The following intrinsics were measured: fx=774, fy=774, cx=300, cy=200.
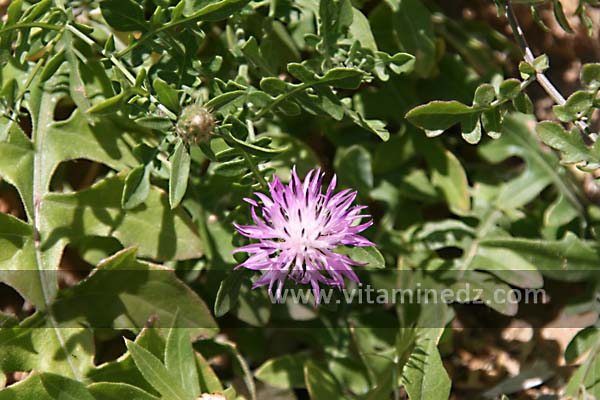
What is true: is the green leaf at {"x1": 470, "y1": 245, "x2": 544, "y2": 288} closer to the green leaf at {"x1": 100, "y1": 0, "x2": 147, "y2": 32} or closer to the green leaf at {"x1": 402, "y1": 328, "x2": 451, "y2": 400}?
the green leaf at {"x1": 402, "y1": 328, "x2": 451, "y2": 400}

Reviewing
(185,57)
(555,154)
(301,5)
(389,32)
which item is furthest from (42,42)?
(555,154)

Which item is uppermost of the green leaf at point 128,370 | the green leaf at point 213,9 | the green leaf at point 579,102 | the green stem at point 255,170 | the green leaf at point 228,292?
the green leaf at point 213,9

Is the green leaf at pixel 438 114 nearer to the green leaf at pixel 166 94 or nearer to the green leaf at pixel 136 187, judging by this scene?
the green leaf at pixel 166 94

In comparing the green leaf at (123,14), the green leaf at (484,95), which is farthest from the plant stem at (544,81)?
the green leaf at (123,14)

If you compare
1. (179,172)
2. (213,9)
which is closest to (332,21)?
(213,9)

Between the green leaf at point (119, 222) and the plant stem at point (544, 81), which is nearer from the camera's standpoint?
the plant stem at point (544, 81)

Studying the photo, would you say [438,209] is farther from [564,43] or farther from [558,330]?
[564,43]
